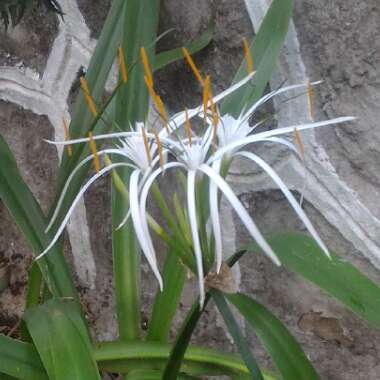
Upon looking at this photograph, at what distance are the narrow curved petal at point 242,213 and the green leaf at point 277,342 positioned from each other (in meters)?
0.17

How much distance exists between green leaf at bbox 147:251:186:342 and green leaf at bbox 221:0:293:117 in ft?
0.65

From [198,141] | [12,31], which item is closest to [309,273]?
[198,141]

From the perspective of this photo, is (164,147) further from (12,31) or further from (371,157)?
(12,31)

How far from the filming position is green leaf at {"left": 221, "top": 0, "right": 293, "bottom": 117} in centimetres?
76

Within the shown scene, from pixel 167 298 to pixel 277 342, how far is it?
0.23 m

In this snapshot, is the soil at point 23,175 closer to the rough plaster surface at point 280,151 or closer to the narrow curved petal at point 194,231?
the rough plaster surface at point 280,151

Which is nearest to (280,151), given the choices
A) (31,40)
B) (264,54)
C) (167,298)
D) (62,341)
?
(264,54)

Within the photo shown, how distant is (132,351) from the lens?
79 centimetres

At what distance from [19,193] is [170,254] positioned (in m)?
0.20

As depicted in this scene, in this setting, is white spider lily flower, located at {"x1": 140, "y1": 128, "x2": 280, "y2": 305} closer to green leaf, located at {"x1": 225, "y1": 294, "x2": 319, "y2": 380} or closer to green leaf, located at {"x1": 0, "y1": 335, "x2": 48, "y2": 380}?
green leaf, located at {"x1": 225, "y1": 294, "x2": 319, "y2": 380}

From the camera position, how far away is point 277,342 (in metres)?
0.63

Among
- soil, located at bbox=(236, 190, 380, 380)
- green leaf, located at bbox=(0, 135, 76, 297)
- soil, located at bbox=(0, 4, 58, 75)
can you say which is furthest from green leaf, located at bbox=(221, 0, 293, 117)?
soil, located at bbox=(0, 4, 58, 75)

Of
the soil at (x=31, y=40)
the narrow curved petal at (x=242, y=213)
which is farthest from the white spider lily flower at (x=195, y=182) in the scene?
the soil at (x=31, y=40)

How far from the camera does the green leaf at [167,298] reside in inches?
32.2
